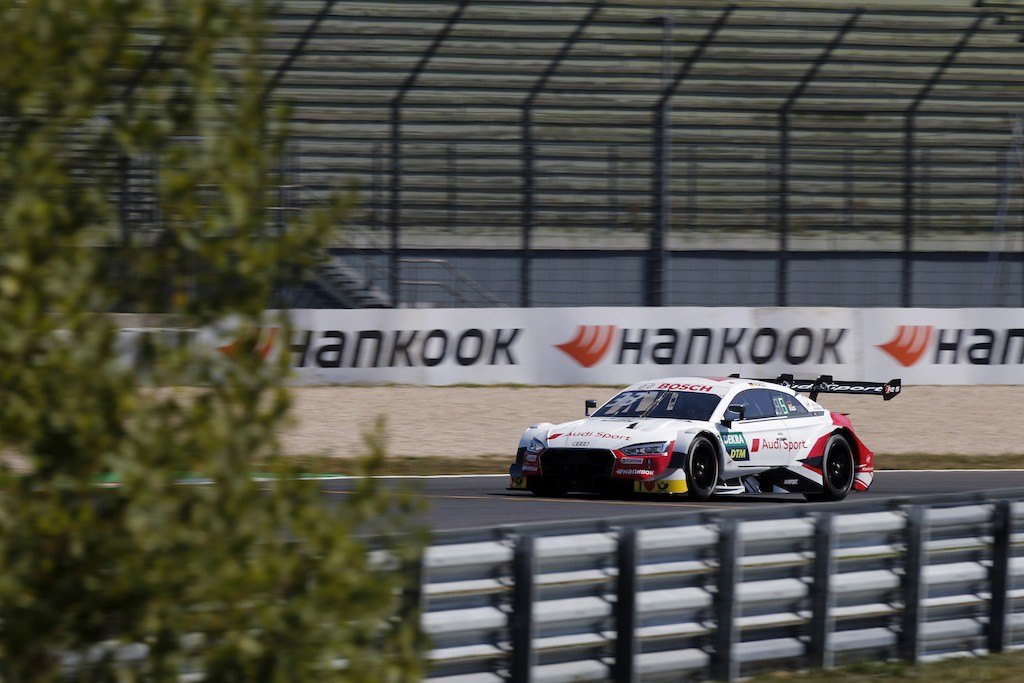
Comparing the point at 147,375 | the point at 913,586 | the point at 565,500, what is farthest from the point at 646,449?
the point at 147,375

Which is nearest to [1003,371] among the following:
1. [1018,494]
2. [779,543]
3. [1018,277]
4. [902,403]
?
[902,403]

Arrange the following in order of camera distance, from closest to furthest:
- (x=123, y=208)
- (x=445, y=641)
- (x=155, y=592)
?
(x=155, y=592)
(x=123, y=208)
(x=445, y=641)

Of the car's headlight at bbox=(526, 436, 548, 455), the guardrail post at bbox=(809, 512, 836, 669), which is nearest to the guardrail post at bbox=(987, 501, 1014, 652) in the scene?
the guardrail post at bbox=(809, 512, 836, 669)

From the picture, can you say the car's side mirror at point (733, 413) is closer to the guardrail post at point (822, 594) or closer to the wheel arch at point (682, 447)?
the wheel arch at point (682, 447)

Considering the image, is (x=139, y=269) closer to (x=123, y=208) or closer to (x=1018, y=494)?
(x=123, y=208)

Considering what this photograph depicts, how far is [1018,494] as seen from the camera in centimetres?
807

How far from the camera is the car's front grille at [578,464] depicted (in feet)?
45.4

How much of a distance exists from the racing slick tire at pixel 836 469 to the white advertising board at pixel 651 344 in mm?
6835

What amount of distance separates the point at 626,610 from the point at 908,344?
17.7 meters

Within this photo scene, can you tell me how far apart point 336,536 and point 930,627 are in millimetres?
4866

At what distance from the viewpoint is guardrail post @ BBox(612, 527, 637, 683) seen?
641 cm

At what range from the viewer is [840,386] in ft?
49.8

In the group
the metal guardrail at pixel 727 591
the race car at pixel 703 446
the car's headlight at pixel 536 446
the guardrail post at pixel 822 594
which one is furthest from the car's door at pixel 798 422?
the guardrail post at pixel 822 594

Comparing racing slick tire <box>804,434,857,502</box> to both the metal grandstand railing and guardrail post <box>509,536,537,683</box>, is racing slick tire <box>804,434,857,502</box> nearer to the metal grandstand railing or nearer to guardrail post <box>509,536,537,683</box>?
the metal grandstand railing
